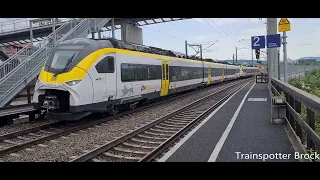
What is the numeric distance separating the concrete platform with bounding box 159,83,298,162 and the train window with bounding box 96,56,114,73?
400cm

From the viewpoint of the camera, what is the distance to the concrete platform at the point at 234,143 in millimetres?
6547

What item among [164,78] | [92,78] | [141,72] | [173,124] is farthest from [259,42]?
[92,78]

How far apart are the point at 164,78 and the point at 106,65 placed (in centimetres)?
713

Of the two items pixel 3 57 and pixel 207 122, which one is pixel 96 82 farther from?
pixel 3 57

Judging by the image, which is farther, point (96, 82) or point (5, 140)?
point (96, 82)

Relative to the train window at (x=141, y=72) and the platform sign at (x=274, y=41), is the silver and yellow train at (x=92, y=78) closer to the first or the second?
the train window at (x=141, y=72)

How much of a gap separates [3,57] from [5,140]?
63.4 feet

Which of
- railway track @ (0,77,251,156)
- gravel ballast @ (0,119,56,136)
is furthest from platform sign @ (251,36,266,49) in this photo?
gravel ballast @ (0,119,56,136)

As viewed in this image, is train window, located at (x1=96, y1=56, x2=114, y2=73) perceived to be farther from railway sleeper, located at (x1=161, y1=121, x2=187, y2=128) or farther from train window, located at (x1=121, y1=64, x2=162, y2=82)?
railway sleeper, located at (x1=161, y1=121, x2=187, y2=128)

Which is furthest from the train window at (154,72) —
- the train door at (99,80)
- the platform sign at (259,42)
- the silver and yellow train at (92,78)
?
the platform sign at (259,42)

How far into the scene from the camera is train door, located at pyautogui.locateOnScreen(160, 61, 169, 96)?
18.3 metres
